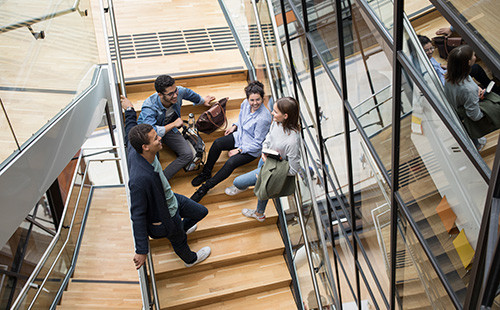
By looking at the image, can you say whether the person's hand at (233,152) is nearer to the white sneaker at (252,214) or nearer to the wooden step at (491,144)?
the white sneaker at (252,214)

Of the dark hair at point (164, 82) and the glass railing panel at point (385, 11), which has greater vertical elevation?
the dark hair at point (164, 82)

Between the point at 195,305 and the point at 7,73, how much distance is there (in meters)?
2.87

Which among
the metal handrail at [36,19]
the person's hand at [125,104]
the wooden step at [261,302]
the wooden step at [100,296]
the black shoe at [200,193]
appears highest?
the metal handrail at [36,19]

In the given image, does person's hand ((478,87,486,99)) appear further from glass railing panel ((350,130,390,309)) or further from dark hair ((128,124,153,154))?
dark hair ((128,124,153,154))

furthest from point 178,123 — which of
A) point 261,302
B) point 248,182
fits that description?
point 261,302

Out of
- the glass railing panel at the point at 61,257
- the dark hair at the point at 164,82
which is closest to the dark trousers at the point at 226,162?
the dark hair at the point at 164,82

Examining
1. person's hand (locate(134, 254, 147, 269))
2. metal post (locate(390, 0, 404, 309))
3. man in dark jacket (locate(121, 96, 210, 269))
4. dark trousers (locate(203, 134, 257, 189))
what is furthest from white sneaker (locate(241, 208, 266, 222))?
metal post (locate(390, 0, 404, 309))

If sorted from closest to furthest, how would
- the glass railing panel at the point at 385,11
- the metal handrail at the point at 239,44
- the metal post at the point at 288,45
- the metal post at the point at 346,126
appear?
1. the glass railing panel at the point at 385,11
2. the metal post at the point at 346,126
3. the metal post at the point at 288,45
4. the metal handrail at the point at 239,44

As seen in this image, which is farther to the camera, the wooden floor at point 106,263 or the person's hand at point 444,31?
the wooden floor at point 106,263

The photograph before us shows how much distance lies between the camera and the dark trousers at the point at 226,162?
15.6 ft

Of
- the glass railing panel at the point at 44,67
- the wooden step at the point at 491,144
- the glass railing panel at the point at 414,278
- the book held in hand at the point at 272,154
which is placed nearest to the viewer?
the wooden step at the point at 491,144

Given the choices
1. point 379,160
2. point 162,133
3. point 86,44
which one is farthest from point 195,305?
point 86,44

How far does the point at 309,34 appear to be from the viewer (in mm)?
3771

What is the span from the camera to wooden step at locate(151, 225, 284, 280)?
15.0ft
